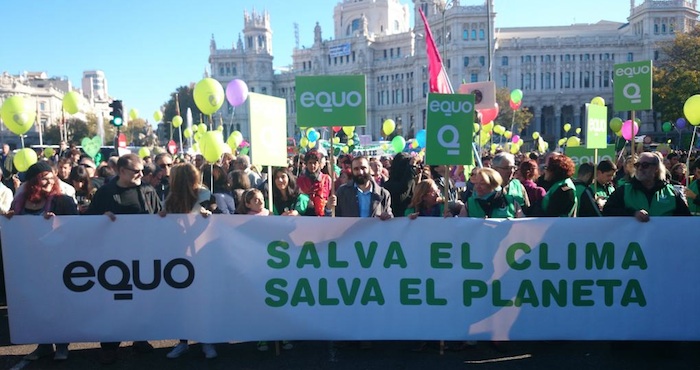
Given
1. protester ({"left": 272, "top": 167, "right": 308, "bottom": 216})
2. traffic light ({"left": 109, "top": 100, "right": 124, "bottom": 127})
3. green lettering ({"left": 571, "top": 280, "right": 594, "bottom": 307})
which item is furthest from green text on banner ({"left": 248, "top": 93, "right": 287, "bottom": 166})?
traffic light ({"left": 109, "top": 100, "right": 124, "bottom": 127})

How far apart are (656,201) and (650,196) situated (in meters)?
0.06

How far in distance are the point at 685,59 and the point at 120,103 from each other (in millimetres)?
38260

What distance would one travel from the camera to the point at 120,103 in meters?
12.1

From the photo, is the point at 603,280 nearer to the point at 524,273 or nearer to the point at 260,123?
the point at 524,273

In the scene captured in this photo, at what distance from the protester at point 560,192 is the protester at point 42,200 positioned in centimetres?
386

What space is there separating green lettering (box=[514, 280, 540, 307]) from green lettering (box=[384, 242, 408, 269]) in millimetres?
867

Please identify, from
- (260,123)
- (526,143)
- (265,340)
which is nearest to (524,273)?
(265,340)

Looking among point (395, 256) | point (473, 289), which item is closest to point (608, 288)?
point (473, 289)

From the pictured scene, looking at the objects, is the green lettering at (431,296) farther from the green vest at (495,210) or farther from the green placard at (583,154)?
the green placard at (583,154)

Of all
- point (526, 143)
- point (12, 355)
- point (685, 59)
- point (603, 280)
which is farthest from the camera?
point (526, 143)

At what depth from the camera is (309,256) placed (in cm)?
423

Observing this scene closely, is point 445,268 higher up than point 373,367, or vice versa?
point 445,268

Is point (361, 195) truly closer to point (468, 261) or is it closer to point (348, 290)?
point (348, 290)

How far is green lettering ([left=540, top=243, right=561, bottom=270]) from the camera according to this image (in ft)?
13.6
